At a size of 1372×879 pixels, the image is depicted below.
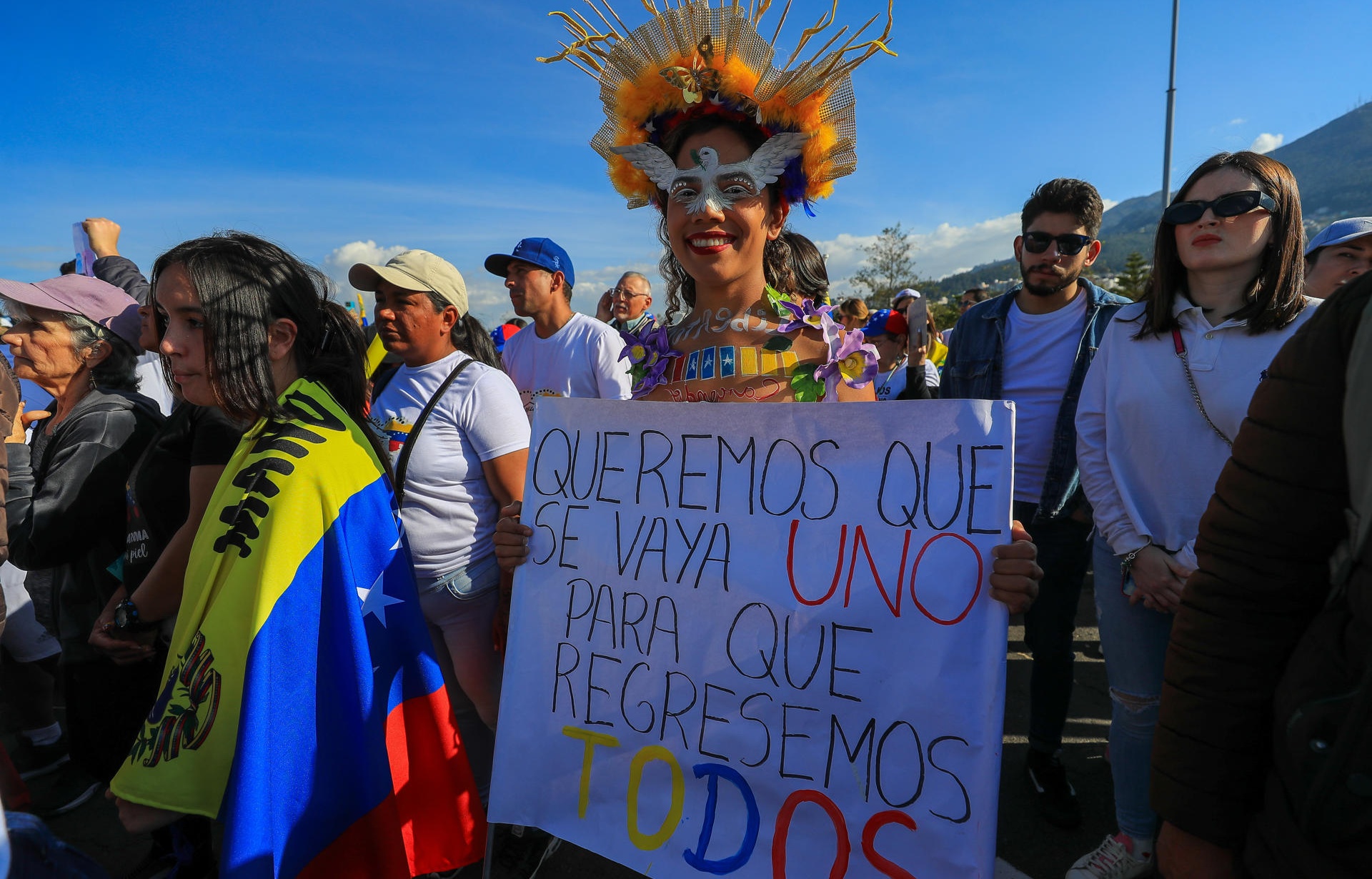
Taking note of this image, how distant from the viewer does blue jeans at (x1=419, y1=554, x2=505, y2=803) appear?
2477 millimetres

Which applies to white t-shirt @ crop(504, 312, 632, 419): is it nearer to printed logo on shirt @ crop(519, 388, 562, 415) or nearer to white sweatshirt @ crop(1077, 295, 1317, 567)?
printed logo on shirt @ crop(519, 388, 562, 415)

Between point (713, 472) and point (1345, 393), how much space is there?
112 centimetres

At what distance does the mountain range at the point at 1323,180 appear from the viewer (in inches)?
4822

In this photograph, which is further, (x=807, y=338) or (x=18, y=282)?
(x=18, y=282)

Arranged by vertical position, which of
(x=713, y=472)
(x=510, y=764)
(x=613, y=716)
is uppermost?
(x=713, y=472)

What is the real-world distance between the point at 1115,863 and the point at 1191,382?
1.59 meters

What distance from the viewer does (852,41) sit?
1.67 meters

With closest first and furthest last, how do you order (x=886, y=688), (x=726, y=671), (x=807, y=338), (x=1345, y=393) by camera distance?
(x=1345, y=393) → (x=886, y=688) → (x=726, y=671) → (x=807, y=338)

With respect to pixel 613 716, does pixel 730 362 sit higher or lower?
higher

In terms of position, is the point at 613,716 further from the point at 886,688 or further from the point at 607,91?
the point at 607,91

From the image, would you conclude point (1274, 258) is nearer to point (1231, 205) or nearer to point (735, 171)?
point (1231, 205)

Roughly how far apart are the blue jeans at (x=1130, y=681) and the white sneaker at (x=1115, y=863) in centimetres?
5

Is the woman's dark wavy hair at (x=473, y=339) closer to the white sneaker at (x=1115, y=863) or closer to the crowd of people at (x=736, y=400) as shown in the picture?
the crowd of people at (x=736, y=400)

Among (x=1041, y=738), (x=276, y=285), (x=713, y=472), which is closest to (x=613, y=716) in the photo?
(x=713, y=472)
